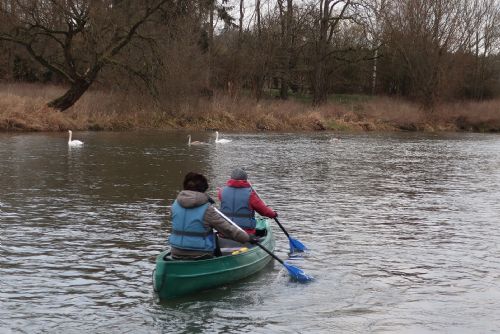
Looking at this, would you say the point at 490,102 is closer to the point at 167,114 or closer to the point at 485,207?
the point at 167,114

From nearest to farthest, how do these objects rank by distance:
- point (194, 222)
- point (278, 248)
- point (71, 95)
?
point (194, 222) → point (278, 248) → point (71, 95)

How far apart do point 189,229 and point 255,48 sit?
44.5 m

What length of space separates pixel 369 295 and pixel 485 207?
7954 mm

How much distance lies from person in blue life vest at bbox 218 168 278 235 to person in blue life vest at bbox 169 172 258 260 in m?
1.43

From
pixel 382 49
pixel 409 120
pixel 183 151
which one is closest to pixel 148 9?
pixel 183 151

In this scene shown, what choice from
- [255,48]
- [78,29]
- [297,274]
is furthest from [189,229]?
[255,48]

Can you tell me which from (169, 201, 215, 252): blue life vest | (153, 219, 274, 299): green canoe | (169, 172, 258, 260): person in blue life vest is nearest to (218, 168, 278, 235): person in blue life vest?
(153, 219, 274, 299): green canoe

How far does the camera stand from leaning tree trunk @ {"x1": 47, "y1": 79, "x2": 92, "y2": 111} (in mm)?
35031

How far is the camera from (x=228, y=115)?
41000 millimetres

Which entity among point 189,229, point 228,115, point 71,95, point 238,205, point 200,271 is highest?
point 71,95

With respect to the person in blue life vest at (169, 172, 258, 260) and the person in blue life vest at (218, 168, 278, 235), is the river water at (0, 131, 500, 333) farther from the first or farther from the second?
the person in blue life vest at (218, 168, 278, 235)

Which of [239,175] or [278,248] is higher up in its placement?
[239,175]

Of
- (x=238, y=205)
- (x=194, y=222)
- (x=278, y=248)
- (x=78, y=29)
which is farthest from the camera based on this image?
(x=78, y=29)

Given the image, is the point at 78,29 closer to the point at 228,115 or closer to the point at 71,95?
the point at 71,95
